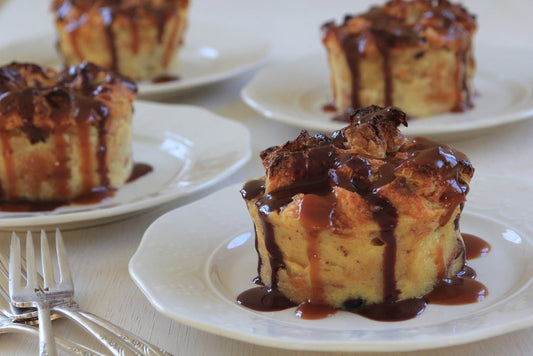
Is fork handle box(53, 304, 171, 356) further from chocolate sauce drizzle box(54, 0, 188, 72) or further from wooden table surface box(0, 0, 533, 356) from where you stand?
chocolate sauce drizzle box(54, 0, 188, 72)

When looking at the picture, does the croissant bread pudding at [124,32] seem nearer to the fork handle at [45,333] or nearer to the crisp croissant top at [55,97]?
the crisp croissant top at [55,97]

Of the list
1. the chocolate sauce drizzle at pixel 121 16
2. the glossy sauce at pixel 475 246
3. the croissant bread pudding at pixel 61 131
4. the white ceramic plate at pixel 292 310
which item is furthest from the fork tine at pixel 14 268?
the chocolate sauce drizzle at pixel 121 16

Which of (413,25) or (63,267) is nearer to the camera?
(63,267)

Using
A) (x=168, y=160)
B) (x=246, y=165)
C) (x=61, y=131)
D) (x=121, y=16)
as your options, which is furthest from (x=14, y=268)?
(x=121, y=16)

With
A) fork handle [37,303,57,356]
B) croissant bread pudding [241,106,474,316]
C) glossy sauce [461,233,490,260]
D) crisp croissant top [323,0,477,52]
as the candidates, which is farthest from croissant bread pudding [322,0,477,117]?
fork handle [37,303,57,356]

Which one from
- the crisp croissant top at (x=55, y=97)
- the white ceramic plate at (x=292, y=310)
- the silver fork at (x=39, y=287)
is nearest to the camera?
the white ceramic plate at (x=292, y=310)

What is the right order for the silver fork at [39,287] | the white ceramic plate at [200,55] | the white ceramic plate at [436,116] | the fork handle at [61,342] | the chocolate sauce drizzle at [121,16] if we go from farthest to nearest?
1. the chocolate sauce drizzle at [121,16]
2. the white ceramic plate at [200,55]
3. the white ceramic plate at [436,116]
4. the silver fork at [39,287]
5. the fork handle at [61,342]

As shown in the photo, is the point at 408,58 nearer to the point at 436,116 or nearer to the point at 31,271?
the point at 436,116
